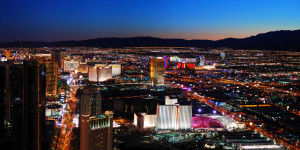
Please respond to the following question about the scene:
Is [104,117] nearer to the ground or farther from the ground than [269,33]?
nearer to the ground

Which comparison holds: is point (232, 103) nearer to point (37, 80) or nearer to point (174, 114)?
point (174, 114)

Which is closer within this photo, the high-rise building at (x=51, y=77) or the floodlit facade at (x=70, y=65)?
the high-rise building at (x=51, y=77)

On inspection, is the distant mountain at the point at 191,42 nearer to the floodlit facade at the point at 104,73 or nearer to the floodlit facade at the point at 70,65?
the floodlit facade at the point at 70,65

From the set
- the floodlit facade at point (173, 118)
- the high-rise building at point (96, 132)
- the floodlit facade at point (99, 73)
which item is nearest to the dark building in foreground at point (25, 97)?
the high-rise building at point (96, 132)

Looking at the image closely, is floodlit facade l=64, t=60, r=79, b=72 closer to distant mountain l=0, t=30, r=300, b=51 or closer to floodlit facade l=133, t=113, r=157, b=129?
distant mountain l=0, t=30, r=300, b=51

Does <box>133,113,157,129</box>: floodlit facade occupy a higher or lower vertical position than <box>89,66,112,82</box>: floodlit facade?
lower

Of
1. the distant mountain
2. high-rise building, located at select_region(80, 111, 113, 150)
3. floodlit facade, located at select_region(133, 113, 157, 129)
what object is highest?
the distant mountain

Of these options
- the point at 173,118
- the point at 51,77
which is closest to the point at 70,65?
the point at 51,77

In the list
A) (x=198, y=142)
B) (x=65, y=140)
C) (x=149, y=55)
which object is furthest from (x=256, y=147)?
(x=149, y=55)

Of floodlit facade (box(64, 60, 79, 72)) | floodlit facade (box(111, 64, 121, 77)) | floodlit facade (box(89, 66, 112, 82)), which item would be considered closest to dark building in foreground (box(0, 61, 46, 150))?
floodlit facade (box(89, 66, 112, 82))
